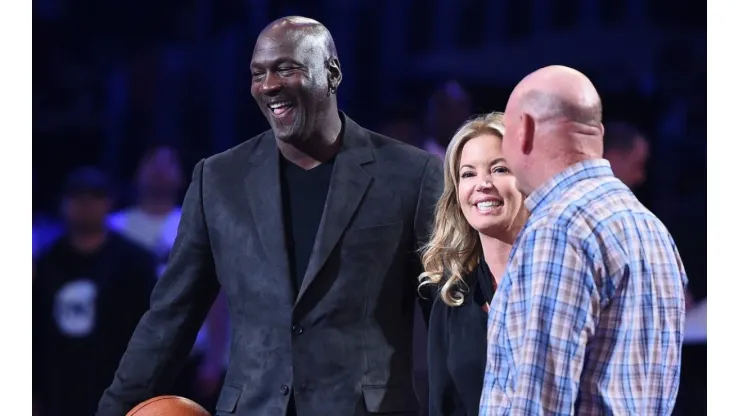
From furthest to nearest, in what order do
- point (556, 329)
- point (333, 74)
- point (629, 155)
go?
point (629, 155), point (333, 74), point (556, 329)

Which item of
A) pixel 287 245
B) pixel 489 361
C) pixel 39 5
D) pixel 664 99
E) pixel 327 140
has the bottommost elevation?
pixel 489 361

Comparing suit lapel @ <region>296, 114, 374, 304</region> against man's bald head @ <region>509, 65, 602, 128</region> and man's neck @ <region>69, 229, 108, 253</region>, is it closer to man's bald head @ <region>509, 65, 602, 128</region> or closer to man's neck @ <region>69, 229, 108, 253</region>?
man's bald head @ <region>509, 65, 602, 128</region>

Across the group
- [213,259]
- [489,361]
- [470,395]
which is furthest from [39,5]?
[489,361]

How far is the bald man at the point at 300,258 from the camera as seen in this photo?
8.67 ft

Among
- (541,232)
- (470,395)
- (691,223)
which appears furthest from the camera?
(691,223)

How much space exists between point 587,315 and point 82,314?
10.5 feet

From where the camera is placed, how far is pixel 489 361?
1.75 meters

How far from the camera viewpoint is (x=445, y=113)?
4.27m

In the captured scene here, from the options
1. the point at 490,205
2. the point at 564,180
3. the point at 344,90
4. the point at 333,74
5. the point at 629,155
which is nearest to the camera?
the point at 564,180

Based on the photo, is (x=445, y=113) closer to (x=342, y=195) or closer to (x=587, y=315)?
(x=342, y=195)

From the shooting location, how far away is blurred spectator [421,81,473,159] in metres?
4.25

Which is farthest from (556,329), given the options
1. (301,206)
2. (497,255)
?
(301,206)
